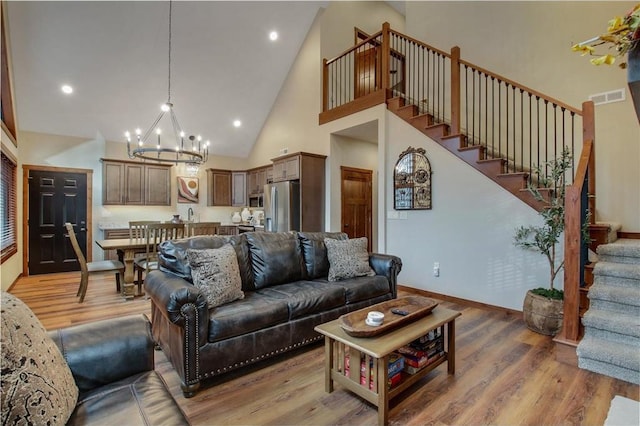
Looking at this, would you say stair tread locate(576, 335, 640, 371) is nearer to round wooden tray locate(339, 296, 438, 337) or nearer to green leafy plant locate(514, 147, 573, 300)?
green leafy plant locate(514, 147, 573, 300)

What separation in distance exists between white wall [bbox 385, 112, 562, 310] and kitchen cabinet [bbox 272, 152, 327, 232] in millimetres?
1465

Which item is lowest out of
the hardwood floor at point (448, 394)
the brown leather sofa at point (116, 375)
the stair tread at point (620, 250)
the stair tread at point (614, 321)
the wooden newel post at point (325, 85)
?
the hardwood floor at point (448, 394)

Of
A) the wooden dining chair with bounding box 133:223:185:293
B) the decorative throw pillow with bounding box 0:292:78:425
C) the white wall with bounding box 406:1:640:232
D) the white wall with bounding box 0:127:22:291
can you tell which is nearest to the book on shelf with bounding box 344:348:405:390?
the decorative throw pillow with bounding box 0:292:78:425

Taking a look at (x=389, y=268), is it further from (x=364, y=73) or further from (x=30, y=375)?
(x=364, y=73)

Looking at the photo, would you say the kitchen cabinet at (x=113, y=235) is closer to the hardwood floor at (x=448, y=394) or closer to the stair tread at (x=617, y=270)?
the hardwood floor at (x=448, y=394)

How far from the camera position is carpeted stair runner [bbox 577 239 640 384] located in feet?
7.39

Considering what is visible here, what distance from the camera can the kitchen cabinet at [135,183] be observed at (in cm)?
645

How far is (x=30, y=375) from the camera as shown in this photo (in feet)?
3.17

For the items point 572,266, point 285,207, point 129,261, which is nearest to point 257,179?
point 285,207

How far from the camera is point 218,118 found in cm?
707

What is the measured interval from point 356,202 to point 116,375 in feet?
17.2

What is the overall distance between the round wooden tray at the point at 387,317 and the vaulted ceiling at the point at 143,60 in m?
5.53

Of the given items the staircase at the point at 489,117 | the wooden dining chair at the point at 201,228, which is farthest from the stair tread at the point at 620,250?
the wooden dining chair at the point at 201,228

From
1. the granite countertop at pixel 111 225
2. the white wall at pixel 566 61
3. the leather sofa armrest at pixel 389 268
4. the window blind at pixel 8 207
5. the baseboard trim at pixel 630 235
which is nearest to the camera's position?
the leather sofa armrest at pixel 389 268
